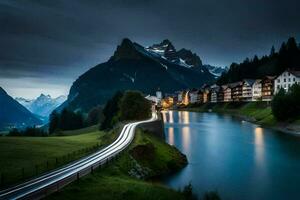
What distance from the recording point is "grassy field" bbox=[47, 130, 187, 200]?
29.2m

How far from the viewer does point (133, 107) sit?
107750 mm

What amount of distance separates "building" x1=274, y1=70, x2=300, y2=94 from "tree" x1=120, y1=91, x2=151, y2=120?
271 ft

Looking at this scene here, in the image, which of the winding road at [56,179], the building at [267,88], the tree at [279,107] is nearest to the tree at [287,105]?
the tree at [279,107]

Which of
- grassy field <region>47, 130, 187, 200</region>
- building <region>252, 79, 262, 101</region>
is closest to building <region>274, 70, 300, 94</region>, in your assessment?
building <region>252, 79, 262, 101</region>

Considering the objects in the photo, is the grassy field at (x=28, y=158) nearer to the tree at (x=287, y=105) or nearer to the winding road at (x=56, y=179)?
the winding road at (x=56, y=179)

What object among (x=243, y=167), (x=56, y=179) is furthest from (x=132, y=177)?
(x=243, y=167)

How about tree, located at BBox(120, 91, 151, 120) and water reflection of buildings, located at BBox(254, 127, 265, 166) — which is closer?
water reflection of buildings, located at BBox(254, 127, 265, 166)

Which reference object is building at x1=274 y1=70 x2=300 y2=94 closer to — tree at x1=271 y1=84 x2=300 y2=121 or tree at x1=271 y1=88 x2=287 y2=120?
tree at x1=271 y1=84 x2=300 y2=121

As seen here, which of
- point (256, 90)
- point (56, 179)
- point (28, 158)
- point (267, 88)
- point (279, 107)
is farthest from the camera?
point (256, 90)

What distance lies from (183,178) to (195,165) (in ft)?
30.4

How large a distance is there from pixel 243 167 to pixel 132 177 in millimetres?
24148

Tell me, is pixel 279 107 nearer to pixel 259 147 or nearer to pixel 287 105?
pixel 287 105

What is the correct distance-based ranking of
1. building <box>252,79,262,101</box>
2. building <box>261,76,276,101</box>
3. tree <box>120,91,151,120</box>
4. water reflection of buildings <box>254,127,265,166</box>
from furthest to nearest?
building <box>252,79,262,101</box>, building <box>261,76,276,101</box>, tree <box>120,91,151,120</box>, water reflection of buildings <box>254,127,265,166</box>

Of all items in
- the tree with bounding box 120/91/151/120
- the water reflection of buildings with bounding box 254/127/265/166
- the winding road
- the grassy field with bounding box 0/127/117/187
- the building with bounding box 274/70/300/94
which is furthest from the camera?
the building with bounding box 274/70/300/94
